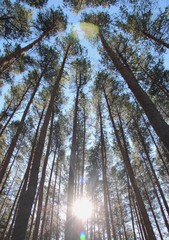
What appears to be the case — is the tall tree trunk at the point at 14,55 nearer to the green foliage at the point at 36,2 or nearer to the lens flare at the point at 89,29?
the green foliage at the point at 36,2

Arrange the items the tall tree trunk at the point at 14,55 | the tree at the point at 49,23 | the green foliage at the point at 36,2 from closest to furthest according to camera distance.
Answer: the tall tree trunk at the point at 14,55, the green foliage at the point at 36,2, the tree at the point at 49,23

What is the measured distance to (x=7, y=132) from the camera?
1658cm

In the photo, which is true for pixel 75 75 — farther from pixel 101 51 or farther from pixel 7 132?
pixel 7 132

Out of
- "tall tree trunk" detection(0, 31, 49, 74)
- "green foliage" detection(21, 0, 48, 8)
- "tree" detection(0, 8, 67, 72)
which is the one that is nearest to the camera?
"tall tree trunk" detection(0, 31, 49, 74)

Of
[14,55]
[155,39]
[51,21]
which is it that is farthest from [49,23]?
[155,39]

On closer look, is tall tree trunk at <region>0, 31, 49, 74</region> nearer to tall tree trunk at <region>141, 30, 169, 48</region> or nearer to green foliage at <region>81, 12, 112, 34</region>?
green foliage at <region>81, 12, 112, 34</region>

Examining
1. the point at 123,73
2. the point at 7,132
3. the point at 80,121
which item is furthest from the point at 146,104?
the point at 7,132

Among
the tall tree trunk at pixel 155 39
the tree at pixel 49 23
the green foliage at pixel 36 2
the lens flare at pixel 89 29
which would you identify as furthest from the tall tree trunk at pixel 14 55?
the tall tree trunk at pixel 155 39

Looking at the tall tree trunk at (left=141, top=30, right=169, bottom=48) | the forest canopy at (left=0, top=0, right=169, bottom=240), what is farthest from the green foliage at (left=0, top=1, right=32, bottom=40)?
the tall tree trunk at (left=141, top=30, right=169, bottom=48)

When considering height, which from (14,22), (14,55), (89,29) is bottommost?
(14,55)

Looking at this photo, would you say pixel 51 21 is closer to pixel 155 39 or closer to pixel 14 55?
pixel 14 55

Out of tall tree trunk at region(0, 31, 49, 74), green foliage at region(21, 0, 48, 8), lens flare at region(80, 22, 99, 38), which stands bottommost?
tall tree trunk at region(0, 31, 49, 74)

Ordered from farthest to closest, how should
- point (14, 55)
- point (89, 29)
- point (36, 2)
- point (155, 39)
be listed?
point (89, 29) < point (155, 39) < point (36, 2) < point (14, 55)

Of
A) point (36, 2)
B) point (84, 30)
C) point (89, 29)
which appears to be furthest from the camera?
point (84, 30)
